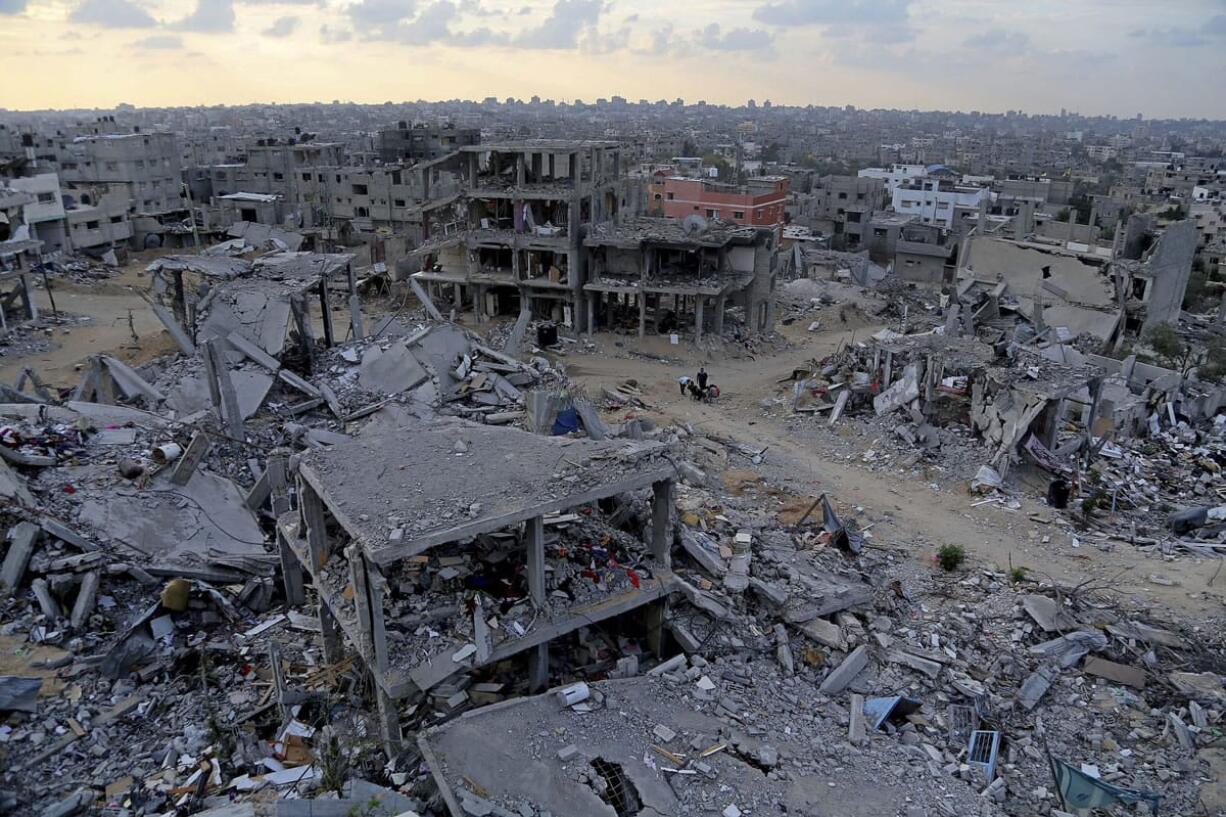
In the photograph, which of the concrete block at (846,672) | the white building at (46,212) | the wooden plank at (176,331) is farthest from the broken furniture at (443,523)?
the white building at (46,212)

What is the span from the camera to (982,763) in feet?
30.7

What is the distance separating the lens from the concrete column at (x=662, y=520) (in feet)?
34.3

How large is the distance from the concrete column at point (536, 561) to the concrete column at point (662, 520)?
5.77ft

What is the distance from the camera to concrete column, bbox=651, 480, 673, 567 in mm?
10469

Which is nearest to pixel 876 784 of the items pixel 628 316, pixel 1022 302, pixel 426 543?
pixel 426 543

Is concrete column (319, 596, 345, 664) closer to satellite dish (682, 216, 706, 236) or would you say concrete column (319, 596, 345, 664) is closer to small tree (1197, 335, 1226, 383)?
satellite dish (682, 216, 706, 236)

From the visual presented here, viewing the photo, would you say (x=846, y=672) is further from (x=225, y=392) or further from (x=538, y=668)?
(x=225, y=392)

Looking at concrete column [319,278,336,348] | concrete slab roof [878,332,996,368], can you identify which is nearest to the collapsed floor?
concrete column [319,278,336,348]

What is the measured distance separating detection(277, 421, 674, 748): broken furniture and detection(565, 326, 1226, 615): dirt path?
7.02 meters

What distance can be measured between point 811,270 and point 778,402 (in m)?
22.5

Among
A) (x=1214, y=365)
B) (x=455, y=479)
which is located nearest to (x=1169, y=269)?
(x=1214, y=365)

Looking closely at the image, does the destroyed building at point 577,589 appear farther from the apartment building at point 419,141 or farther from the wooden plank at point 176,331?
the apartment building at point 419,141

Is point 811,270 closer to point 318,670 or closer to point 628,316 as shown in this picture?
point 628,316

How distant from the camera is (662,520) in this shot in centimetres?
1049
